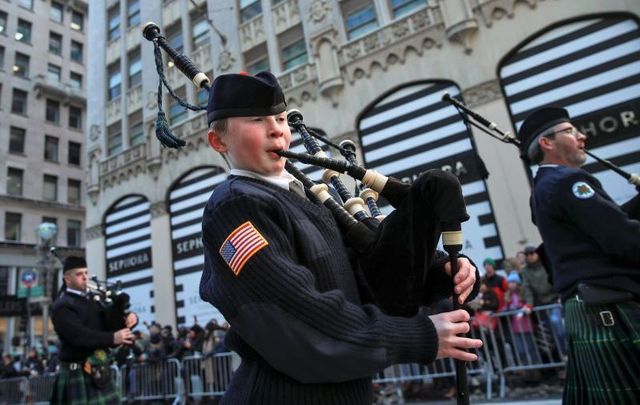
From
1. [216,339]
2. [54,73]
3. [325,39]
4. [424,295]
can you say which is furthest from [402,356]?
[54,73]

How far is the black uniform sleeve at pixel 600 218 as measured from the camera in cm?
229

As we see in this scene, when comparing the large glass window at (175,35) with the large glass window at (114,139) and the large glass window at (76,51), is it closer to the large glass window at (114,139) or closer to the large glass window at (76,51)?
the large glass window at (114,139)

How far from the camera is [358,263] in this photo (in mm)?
1623

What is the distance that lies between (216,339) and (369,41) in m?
9.26

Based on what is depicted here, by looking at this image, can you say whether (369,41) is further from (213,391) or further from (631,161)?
(213,391)

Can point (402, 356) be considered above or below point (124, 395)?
above

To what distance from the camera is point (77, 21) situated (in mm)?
35594

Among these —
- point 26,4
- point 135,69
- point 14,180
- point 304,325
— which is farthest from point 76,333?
point 26,4

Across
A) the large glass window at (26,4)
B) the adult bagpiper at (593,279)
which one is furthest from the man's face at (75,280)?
the large glass window at (26,4)

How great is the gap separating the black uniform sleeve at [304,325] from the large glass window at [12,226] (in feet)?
111

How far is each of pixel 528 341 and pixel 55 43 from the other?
129ft

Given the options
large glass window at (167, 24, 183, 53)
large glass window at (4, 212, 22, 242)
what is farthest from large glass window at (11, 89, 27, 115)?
large glass window at (167, 24, 183, 53)

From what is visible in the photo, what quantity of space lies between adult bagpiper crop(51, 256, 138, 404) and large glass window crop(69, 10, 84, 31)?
38078mm

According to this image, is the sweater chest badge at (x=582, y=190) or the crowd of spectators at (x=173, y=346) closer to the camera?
the sweater chest badge at (x=582, y=190)
